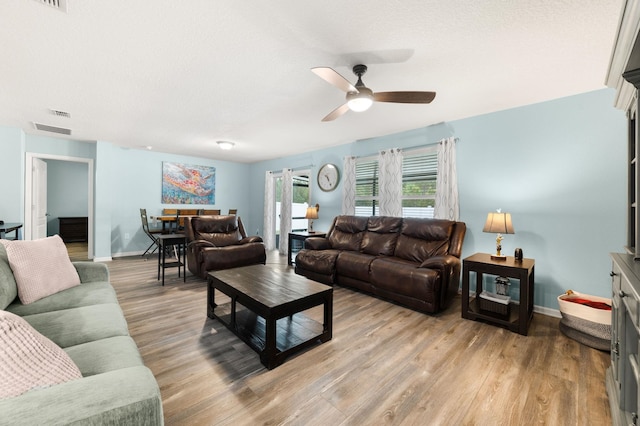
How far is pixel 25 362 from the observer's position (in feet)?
2.65

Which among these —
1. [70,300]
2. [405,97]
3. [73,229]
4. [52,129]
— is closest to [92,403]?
[70,300]

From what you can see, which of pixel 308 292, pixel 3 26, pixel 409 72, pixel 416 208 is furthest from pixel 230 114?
pixel 416 208

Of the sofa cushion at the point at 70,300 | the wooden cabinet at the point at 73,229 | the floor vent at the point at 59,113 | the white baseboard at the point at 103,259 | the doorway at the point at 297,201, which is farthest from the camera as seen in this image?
the wooden cabinet at the point at 73,229

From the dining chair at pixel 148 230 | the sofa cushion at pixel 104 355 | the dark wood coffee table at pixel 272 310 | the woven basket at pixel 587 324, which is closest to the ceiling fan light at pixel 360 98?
the dark wood coffee table at pixel 272 310

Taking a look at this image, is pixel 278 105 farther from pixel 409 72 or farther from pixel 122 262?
pixel 122 262

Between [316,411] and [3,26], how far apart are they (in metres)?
3.30

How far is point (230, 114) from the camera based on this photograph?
12.0 feet

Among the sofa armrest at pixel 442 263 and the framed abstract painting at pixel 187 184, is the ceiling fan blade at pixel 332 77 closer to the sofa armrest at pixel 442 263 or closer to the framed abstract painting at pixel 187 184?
the sofa armrest at pixel 442 263

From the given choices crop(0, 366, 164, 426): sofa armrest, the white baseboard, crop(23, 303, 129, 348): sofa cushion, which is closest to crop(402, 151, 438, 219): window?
crop(23, 303, 129, 348): sofa cushion

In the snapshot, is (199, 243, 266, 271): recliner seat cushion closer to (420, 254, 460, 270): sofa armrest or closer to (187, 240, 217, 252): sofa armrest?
(187, 240, 217, 252): sofa armrest

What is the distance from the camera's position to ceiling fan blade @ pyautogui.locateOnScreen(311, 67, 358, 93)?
6.42 ft

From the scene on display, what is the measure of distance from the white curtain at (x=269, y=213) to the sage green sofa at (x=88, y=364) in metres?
4.65

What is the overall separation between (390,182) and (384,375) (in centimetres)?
315

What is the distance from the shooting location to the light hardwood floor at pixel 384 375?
1545mm
